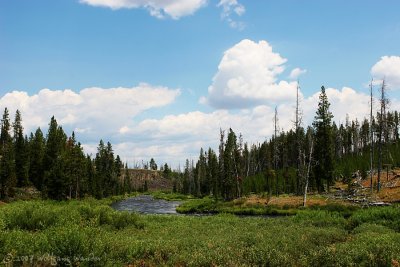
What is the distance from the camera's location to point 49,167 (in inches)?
3361

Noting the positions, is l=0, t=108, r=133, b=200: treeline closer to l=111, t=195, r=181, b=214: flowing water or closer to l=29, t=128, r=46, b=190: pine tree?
l=29, t=128, r=46, b=190: pine tree

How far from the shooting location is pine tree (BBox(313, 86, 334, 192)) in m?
65.3

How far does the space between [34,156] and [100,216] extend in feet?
245

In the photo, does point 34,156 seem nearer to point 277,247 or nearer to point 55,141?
point 55,141

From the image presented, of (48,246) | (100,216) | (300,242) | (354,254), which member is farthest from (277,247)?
(100,216)

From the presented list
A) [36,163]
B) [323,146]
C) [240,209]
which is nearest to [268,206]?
[240,209]

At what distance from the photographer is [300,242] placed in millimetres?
17547

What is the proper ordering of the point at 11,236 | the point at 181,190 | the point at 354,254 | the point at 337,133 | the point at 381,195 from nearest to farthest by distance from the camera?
the point at 354,254 < the point at 11,236 < the point at 381,195 < the point at 337,133 < the point at 181,190

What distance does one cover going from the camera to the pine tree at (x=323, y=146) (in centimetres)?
6531

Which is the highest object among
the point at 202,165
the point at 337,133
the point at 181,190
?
the point at 337,133

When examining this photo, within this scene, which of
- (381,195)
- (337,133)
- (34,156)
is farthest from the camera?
(337,133)

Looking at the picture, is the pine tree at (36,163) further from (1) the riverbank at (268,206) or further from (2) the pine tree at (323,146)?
(2) the pine tree at (323,146)

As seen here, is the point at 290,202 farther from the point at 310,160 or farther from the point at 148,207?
the point at 148,207

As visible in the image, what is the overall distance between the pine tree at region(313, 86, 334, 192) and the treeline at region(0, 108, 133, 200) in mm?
47791
